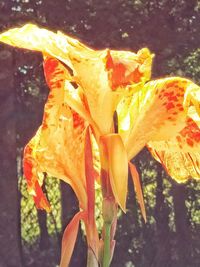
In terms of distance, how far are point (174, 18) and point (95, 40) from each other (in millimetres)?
442

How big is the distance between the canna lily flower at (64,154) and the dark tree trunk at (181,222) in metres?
3.12

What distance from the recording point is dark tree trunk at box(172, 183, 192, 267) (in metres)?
3.89

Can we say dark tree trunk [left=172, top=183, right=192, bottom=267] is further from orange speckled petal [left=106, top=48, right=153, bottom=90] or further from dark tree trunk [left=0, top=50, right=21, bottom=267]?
orange speckled petal [left=106, top=48, right=153, bottom=90]

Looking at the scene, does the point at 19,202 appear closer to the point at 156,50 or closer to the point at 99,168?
the point at 156,50

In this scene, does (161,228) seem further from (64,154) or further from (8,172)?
(64,154)

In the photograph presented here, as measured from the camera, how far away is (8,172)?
12.0 feet

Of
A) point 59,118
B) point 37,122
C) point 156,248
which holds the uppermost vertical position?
point 37,122

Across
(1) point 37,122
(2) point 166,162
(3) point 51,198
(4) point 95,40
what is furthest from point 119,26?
(2) point 166,162

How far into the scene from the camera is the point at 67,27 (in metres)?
3.64

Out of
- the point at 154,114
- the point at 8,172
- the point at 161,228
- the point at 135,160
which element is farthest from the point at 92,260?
→ the point at 161,228

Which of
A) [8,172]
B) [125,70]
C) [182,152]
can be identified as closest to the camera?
[125,70]

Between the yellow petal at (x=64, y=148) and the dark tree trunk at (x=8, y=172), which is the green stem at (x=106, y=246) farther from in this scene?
the dark tree trunk at (x=8, y=172)

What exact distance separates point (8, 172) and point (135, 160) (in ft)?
2.07

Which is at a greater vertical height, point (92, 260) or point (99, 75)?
point (99, 75)
